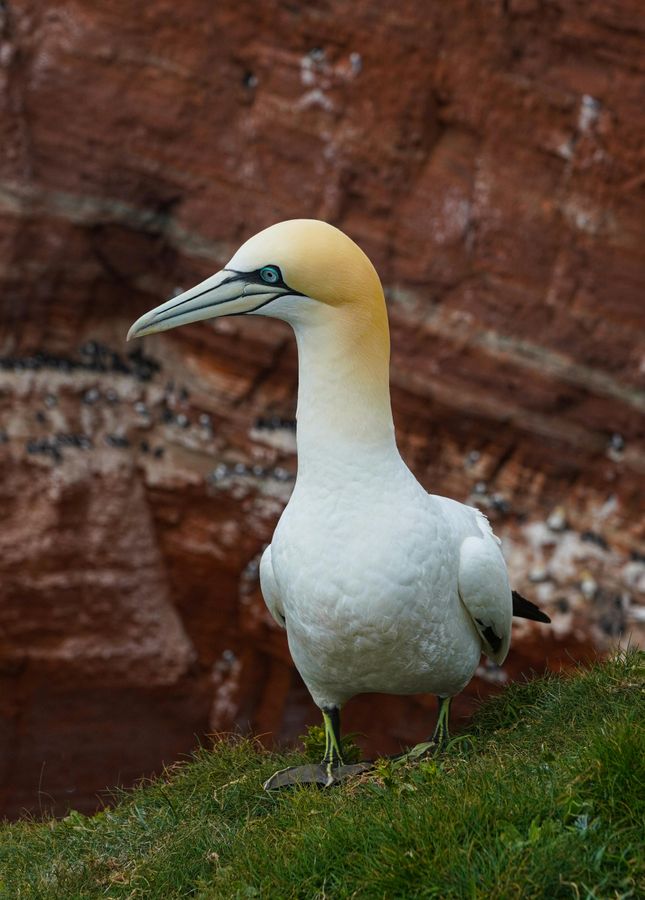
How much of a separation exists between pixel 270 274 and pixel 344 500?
773mm

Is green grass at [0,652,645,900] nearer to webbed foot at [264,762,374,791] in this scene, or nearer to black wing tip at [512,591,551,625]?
webbed foot at [264,762,374,791]

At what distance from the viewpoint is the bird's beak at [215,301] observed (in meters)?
3.85

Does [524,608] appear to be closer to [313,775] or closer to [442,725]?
[442,725]

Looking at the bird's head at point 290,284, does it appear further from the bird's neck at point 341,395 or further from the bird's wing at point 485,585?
the bird's wing at point 485,585

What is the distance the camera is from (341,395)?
151 inches

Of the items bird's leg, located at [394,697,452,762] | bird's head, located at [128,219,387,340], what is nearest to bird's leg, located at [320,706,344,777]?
bird's leg, located at [394,697,452,762]

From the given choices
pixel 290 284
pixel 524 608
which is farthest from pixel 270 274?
pixel 524 608

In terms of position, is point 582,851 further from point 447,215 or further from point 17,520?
point 17,520

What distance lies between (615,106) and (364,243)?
202 centimetres

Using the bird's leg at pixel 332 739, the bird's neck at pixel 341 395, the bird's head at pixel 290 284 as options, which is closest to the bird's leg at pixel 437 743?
the bird's leg at pixel 332 739

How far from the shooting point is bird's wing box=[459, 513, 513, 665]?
403 cm

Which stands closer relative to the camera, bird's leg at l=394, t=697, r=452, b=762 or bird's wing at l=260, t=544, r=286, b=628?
bird's leg at l=394, t=697, r=452, b=762

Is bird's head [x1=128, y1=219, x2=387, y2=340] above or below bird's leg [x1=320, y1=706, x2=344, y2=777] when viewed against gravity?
above

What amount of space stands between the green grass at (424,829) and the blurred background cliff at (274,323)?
14.1ft
